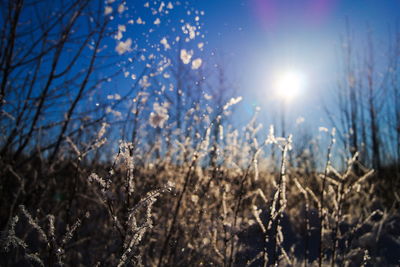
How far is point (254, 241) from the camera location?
2.62 m

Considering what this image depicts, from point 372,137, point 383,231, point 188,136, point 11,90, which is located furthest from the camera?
point 372,137

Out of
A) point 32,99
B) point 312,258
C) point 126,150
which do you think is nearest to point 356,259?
point 312,258

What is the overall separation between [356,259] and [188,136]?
1871 mm

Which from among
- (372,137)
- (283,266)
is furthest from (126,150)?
(372,137)

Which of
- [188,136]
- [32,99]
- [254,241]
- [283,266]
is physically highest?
[188,136]

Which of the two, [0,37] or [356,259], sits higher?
[0,37]

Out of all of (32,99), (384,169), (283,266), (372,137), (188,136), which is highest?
(372,137)

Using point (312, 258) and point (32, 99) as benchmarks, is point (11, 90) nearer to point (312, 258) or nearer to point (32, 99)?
point (32, 99)

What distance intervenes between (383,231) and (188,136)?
204 centimetres

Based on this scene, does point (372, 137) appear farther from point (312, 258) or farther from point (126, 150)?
point (126, 150)

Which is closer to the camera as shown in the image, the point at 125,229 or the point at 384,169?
the point at 125,229

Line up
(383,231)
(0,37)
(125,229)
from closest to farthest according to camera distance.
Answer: (125,229)
(0,37)
(383,231)

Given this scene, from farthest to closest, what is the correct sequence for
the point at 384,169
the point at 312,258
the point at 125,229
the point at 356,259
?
the point at 384,169
the point at 312,258
the point at 356,259
the point at 125,229

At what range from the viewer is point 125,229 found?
1.00 meters
